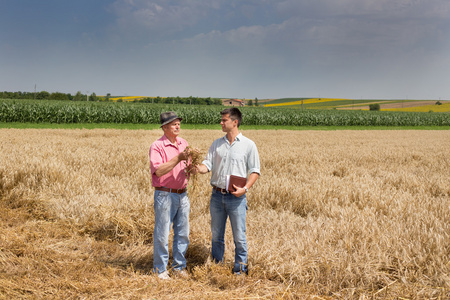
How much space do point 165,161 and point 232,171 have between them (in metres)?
0.74

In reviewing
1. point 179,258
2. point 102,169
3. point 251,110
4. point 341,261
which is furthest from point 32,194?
point 251,110

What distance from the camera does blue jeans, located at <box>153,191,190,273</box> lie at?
358 centimetres

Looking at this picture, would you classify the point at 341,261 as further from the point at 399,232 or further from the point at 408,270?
the point at 399,232

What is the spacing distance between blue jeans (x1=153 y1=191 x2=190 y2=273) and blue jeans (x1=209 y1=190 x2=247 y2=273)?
366 millimetres

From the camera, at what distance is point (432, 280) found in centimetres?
324

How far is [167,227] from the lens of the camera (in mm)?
3621

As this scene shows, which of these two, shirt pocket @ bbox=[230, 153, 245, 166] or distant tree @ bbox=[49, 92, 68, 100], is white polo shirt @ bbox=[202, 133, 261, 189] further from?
distant tree @ bbox=[49, 92, 68, 100]

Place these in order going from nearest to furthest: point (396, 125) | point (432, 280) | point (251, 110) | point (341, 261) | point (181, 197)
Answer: point (432, 280)
point (341, 261)
point (181, 197)
point (251, 110)
point (396, 125)

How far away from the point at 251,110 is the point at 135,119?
15452 millimetres

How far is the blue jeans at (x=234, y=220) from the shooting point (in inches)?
136

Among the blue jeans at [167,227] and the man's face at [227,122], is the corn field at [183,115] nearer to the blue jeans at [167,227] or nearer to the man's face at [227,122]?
the blue jeans at [167,227]

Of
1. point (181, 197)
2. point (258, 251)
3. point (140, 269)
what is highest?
point (181, 197)

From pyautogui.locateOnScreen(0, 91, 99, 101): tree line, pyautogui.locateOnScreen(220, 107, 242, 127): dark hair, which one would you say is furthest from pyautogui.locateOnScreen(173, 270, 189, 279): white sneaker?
pyautogui.locateOnScreen(0, 91, 99, 101): tree line

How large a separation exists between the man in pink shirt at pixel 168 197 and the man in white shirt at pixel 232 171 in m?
0.35
